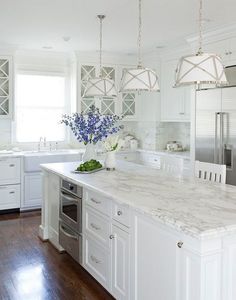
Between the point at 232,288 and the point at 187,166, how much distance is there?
3.58 m

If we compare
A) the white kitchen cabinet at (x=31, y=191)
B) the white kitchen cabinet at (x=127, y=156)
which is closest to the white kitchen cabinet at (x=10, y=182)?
the white kitchen cabinet at (x=31, y=191)

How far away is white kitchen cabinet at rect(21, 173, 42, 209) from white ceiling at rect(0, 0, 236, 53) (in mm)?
2129

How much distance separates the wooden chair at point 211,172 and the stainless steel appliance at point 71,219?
117 cm

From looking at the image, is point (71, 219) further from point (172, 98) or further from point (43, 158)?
point (172, 98)

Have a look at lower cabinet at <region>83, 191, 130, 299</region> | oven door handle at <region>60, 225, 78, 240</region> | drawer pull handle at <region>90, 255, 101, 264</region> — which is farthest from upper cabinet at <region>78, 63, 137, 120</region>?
drawer pull handle at <region>90, 255, 101, 264</region>

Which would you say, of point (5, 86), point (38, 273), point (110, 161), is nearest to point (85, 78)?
point (5, 86)

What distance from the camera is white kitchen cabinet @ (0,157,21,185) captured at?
18.1ft

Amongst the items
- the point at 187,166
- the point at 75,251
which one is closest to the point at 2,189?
the point at 75,251

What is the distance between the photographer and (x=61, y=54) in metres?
6.39

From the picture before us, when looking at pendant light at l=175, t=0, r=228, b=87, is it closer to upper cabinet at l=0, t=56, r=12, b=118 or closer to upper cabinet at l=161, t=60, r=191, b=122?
upper cabinet at l=161, t=60, r=191, b=122

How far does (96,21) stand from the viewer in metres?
4.31

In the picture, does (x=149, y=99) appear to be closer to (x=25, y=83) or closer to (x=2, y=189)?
(x=25, y=83)

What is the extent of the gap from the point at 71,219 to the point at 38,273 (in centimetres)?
60

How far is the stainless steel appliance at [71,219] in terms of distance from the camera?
10.9ft
